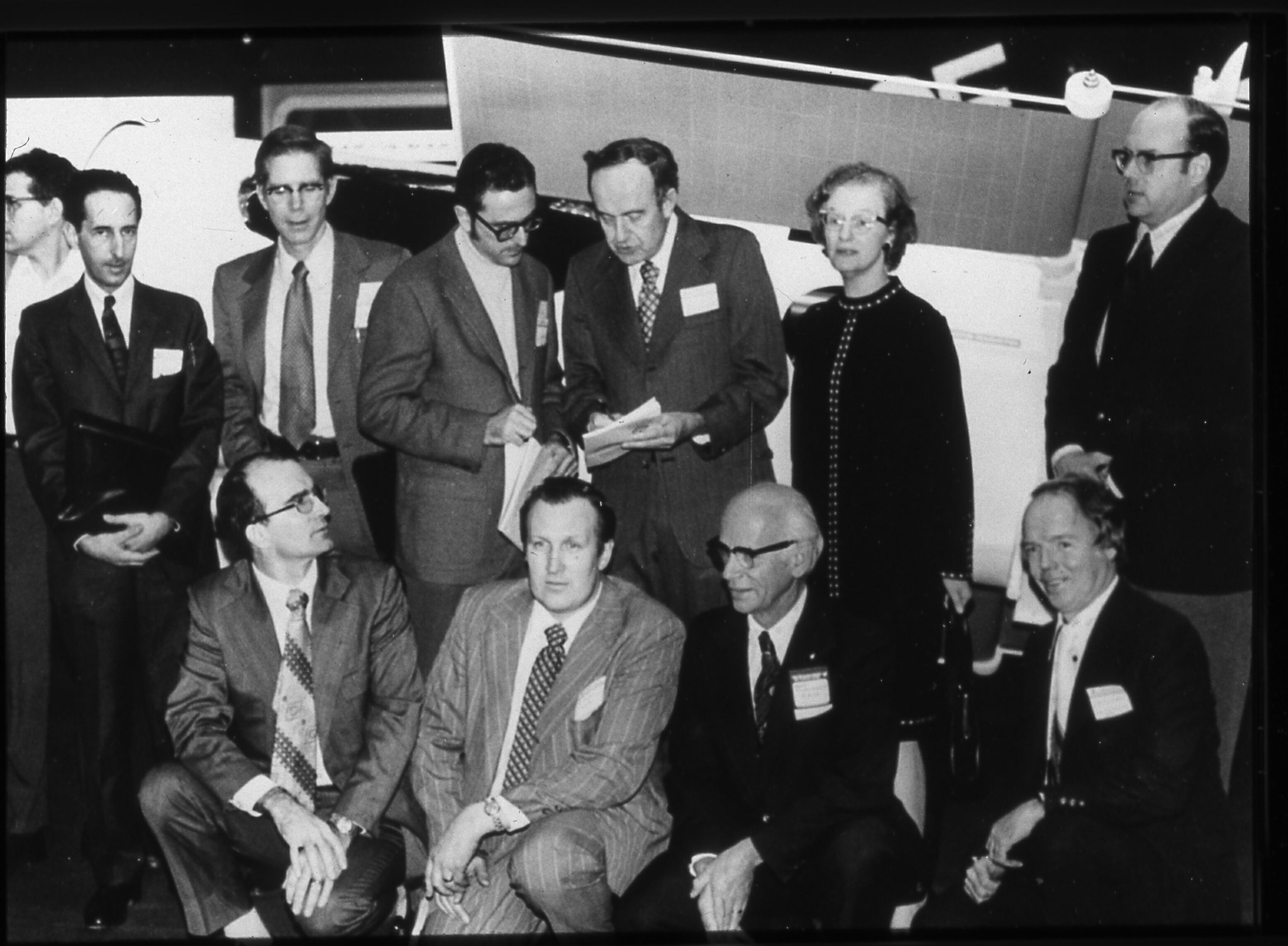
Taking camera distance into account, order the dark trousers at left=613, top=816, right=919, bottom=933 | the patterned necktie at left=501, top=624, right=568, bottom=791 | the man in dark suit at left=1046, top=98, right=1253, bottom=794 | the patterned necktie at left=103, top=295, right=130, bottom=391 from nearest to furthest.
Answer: the dark trousers at left=613, top=816, right=919, bottom=933
the patterned necktie at left=501, top=624, right=568, bottom=791
the man in dark suit at left=1046, top=98, right=1253, bottom=794
the patterned necktie at left=103, top=295, right=130, bottom=391

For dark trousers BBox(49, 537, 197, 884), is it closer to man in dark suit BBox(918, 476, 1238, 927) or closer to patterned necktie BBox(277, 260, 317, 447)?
patterned necktie BBox(277, 260, 317, 447)

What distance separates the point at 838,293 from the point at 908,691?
3.18 feet

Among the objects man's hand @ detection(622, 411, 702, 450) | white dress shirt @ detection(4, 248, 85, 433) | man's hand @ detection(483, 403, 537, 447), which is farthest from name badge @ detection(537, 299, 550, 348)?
white dress shirt @ detection(4, 248, 85, 433)

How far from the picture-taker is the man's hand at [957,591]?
3.49m

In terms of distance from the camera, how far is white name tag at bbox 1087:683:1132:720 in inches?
132

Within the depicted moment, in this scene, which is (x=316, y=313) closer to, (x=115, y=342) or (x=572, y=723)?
(x=115, y=342)

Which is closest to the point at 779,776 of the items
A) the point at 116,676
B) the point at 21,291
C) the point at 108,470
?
the point at 116,676

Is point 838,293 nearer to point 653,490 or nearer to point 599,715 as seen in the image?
point 653,490

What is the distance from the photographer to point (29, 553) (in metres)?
3.57

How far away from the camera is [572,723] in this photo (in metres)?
3.31

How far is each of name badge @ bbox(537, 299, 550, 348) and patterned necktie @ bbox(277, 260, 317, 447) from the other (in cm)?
56

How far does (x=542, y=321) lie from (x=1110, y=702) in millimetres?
1616

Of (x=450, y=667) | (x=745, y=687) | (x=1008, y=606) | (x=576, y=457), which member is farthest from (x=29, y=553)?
(x=1008, y=606)

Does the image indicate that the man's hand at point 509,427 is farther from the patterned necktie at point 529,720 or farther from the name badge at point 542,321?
the patterned necktie at point 529,720
